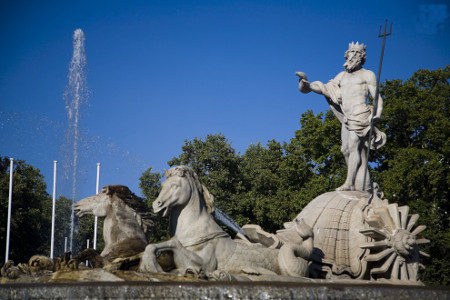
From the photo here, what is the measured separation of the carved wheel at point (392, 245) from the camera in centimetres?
1231

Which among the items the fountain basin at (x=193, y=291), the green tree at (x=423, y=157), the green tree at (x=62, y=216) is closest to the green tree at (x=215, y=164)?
the green tree at (x=62, y=216)

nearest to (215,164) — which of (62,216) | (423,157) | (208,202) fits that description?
(62,216)

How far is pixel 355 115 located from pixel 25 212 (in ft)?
108

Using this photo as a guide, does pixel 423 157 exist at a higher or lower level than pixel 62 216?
higher

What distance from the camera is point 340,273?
41.4 ft

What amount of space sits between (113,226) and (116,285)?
4.06m

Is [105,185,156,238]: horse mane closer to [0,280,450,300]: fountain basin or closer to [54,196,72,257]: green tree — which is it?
[0,280,450,300]: fountain basin

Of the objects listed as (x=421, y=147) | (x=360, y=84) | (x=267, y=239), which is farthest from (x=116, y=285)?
(x=421, y=147)

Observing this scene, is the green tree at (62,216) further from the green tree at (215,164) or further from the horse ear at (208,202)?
the horse ear at (208,202)

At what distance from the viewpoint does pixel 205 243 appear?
35.8 feet

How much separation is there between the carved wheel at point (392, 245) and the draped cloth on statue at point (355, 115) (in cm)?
223

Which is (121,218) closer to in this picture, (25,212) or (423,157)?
(423,157)

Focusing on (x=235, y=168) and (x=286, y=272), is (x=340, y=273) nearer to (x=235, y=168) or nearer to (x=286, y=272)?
(x=286, y=272)

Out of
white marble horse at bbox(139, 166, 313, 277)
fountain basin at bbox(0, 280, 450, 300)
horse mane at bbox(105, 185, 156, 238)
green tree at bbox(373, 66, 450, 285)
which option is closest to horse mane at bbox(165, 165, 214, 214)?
white marble horse at bbox(139, 166, 313, 277)
